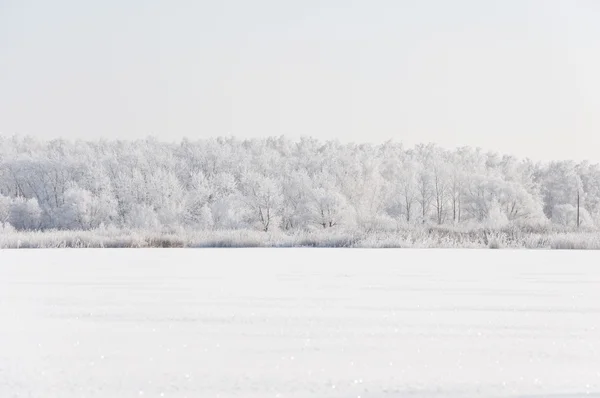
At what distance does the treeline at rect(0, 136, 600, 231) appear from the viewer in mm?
46219
